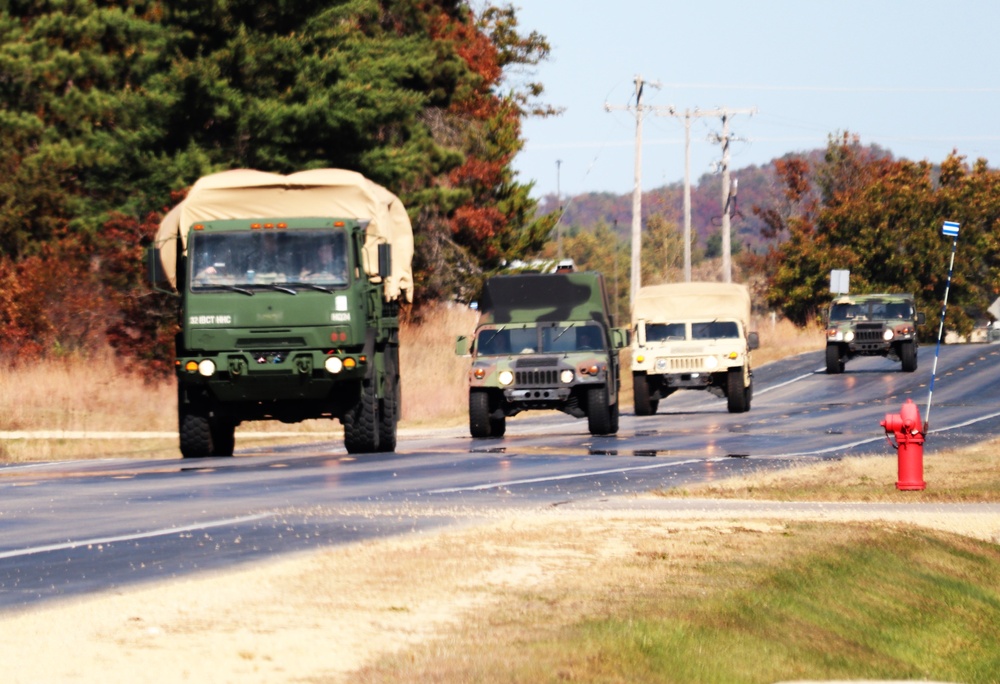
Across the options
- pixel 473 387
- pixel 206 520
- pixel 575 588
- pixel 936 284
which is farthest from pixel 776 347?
pixel 575 588

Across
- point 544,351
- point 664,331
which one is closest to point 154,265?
point 544,351

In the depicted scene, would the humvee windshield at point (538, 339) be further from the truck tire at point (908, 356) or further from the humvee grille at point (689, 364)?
the truck tire at point (908, 356)

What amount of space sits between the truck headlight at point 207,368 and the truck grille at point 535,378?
6932 millimetres

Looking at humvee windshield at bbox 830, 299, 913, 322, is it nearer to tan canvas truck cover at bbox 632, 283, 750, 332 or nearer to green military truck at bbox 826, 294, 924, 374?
green military truck at bbox 826, 294, 924, 374

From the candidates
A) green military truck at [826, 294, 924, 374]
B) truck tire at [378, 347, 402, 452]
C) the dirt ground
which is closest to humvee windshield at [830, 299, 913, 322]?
green military truck at [826, 294, 924, 374]

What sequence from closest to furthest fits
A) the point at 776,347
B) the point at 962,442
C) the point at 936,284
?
the point at 962,442
the point at 776,347
the point at 936,284

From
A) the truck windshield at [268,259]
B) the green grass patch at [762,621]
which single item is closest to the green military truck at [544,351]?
the truck windshield at [268,259]

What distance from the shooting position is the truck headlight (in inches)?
880

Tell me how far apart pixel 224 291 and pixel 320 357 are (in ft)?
4.91

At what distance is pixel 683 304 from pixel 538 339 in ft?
31.1

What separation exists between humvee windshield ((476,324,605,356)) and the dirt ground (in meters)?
14.7

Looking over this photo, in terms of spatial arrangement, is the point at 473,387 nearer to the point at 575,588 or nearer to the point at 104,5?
the point at 575,588

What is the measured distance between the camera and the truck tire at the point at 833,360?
164ft

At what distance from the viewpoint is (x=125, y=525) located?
46.3 feet
